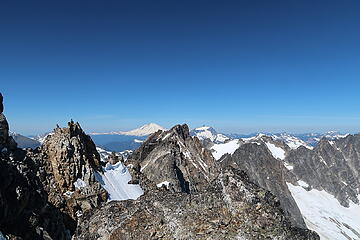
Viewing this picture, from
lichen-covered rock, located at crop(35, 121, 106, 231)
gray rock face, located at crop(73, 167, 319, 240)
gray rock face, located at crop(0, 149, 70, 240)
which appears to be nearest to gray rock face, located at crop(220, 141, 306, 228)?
lichen-covered rock, located at crop(35, 121, 106, 231)

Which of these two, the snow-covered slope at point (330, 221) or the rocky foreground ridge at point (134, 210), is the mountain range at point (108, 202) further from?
the snow-covered slope at point (330, 221)

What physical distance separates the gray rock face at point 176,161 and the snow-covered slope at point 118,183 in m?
14.7

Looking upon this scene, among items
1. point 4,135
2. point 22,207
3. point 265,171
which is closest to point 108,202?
point 22,207

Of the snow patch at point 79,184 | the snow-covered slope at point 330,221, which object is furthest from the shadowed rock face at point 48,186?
the snow-covered slope at point 330,221

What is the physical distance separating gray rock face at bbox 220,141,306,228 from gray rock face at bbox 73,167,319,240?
117380 millimetres

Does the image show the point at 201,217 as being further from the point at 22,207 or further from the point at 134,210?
the point at 22,207

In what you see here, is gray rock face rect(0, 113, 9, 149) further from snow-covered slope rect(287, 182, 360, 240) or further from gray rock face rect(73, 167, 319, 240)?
snow-covered slope rect(287, 182, 360, 240)

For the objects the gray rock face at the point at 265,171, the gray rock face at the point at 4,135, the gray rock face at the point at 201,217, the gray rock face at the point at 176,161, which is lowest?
the gray rock face at the point at 265,171

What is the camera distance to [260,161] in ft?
580

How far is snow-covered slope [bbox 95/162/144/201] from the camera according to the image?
49753 mm

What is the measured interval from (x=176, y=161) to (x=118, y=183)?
3488cm

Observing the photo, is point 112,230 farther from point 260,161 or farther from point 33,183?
point 260,161

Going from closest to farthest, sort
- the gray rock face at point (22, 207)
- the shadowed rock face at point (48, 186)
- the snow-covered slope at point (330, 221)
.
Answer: the gray rock face at point (22, 207) < the shadowed rock face at point (48, 186) < the snow-covered slope at point (330, 221)

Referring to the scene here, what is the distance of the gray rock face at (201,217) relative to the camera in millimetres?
19578
